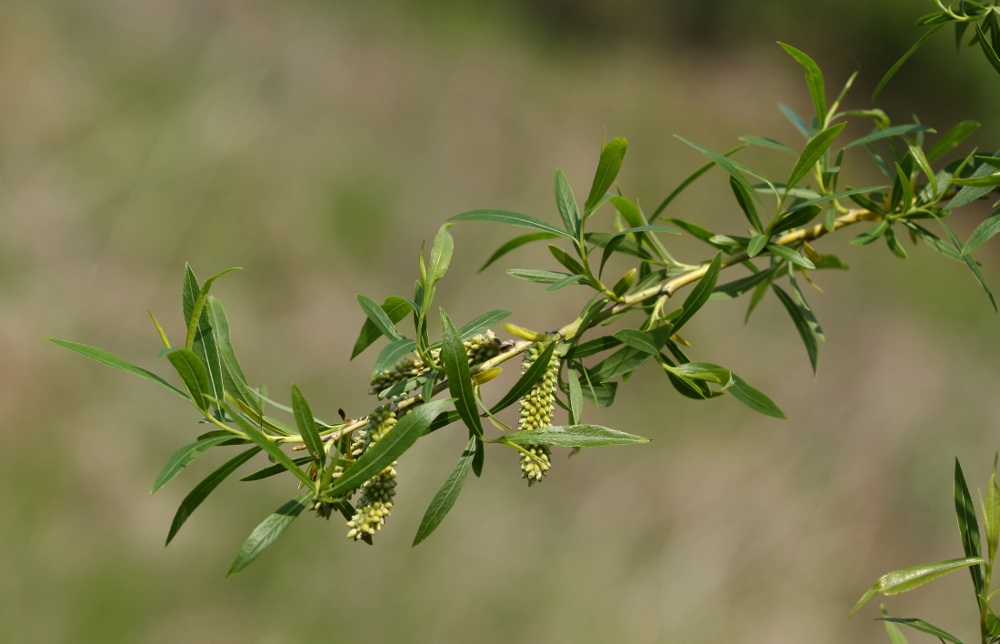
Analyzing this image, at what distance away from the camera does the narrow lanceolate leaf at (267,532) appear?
0.29 metres

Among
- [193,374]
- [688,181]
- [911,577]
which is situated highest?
[688,181]

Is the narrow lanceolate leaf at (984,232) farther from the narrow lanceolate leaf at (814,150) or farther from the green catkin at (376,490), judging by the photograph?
the green catkin at (376,490)

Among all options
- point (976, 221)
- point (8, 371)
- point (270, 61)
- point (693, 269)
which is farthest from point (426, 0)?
point (693, 269)

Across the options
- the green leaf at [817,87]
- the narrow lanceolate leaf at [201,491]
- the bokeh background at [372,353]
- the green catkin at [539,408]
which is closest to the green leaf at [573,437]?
the green catkin at [539,408]

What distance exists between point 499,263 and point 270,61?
0.90 meters

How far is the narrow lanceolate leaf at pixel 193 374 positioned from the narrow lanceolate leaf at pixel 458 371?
96 millimetres

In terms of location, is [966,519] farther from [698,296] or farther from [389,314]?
[389,314]

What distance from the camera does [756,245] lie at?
14.9 inches

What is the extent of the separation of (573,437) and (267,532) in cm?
13

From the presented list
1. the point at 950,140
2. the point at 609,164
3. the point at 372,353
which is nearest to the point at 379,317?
the point at 609,164

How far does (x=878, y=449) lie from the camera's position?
1.86 meters

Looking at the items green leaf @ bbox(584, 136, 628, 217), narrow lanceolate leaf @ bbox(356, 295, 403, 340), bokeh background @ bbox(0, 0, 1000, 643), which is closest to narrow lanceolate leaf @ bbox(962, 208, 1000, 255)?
green leaf @ bbox(584, 136, 628, 217)

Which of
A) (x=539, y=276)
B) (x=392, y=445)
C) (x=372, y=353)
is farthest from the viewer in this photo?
(x=372, y=353)

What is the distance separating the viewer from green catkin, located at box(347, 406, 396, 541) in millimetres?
305
